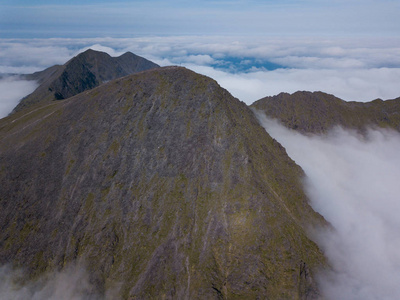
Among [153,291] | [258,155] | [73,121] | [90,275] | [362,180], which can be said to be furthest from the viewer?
[362,180]

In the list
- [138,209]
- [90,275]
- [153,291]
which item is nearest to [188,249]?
[153,291]

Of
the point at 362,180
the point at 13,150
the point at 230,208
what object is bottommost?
the point at 362,180

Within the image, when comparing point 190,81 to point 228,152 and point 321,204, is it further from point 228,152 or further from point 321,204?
point 321,204

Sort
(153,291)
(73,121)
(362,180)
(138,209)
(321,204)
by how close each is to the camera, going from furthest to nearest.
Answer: (362,180), (321,204), (73,121), (138,209), (153,291)
